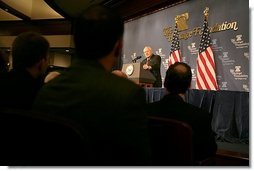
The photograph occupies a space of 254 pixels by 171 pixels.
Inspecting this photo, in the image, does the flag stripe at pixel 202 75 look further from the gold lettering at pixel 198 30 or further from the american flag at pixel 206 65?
the gold lettering at pixel 198 30

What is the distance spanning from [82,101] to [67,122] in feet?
0.50

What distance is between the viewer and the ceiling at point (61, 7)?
21.1 ft

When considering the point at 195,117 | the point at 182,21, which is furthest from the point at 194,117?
the point at 182,21

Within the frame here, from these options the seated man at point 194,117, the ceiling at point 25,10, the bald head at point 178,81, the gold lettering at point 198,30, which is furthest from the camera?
the ceiling at point 25,10

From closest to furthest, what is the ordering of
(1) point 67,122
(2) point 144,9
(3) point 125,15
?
(1) point 67,122 < (2) point 144,9 < (3) point 125,15

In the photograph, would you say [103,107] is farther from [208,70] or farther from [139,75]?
[208,70]

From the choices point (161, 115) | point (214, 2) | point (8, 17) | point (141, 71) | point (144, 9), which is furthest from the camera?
point (8, 17)

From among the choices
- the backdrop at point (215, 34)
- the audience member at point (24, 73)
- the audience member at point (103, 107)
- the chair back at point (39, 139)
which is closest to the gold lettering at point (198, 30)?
the backdrop at point (215, 34)

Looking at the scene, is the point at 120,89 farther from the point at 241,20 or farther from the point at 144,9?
the point at 144,9

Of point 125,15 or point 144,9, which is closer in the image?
point 144,9

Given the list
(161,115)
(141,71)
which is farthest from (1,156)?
(141,71)

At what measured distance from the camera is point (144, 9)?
255 inches

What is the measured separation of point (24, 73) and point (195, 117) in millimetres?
817

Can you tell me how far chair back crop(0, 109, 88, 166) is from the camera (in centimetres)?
62
